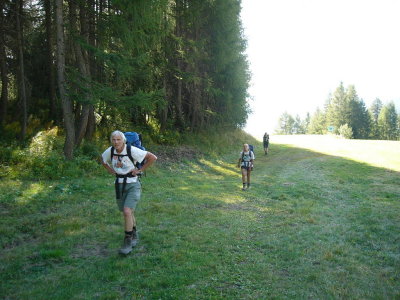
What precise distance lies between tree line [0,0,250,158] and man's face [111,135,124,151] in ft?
23.0

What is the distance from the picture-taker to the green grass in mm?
4453

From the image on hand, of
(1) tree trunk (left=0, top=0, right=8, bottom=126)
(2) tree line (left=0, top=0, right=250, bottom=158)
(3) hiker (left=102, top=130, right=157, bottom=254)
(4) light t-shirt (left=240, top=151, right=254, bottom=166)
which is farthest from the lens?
(1) tree trunk (left=0, top=0, right=8, bottom=126)

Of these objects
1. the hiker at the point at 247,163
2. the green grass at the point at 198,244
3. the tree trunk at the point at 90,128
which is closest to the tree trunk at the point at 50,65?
the tree trunk at the point at 90,128

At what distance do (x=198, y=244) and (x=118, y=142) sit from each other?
2668mm

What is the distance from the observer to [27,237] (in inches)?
248

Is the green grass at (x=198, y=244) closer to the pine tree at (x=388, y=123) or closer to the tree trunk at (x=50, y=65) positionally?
the tree trunk at (x=50, y=65)

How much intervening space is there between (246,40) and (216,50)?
177 inches

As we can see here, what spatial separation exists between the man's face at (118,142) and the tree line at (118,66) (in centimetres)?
700

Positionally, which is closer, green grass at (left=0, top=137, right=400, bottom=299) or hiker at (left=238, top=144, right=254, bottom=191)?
green grass at (left=0, top=137, right=400, bottom=299)

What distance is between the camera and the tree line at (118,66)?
12.6 metres

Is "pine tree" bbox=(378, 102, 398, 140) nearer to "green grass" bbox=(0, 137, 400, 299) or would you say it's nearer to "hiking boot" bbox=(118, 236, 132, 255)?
"green grass" bbox=(0, 137, 400, 299)

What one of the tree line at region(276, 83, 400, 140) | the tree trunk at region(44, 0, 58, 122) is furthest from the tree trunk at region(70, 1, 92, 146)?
the tree line at region(276, 83, 400, 140)

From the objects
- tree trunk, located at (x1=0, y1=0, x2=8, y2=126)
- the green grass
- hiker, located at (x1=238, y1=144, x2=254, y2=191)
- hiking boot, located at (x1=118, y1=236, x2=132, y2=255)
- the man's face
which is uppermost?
tree trunk, located at (x1=0, y1=0, x2=8, y2=126)

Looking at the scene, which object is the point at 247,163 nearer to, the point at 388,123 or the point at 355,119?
the point at 355,119
